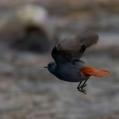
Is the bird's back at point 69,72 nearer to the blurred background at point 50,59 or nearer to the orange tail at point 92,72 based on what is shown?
the orange tail at point 92,72

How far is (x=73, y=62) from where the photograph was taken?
3904 millimetres

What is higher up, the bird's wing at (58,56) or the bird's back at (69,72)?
the bird's wing at (58,56)

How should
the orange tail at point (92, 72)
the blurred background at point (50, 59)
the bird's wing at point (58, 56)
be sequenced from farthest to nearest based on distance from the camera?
1. the blurred background at point (50, 59)
2. the bird's wing at point (58, 56)
3. the orange tail at point (92, 72)

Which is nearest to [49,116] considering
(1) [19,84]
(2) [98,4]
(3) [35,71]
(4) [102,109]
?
(4) [102,109]

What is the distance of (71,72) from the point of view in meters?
3.84

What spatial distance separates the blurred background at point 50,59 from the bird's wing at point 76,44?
3.67 meters

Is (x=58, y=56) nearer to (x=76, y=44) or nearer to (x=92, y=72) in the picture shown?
(x=76, y=44)

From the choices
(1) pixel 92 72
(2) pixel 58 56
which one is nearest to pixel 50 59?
(2) pixel 58 56

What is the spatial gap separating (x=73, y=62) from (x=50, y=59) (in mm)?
7685

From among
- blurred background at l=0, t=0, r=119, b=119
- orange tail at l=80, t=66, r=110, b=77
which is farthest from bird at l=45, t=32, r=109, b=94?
blurred background at l=0, t=0, r=119, b=119

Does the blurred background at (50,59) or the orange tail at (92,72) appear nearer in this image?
the orange tail at (92,72)

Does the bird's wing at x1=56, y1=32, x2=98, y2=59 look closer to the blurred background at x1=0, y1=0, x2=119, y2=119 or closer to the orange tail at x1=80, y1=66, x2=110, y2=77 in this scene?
A: the orange tail at x1=80, y1=66, x2=110, y2=77

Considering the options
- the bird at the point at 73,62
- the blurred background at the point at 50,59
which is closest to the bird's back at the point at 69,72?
the bird at the point at 73,62

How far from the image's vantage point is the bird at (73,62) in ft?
12.5
